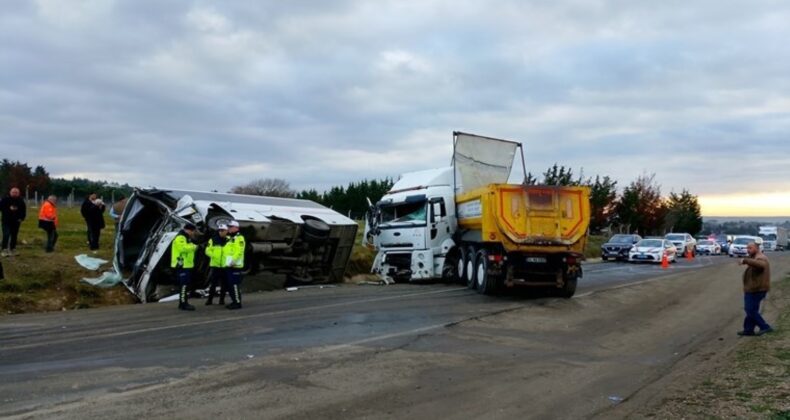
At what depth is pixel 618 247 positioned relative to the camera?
38156 millimetres

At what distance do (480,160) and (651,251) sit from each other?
18.5 metres

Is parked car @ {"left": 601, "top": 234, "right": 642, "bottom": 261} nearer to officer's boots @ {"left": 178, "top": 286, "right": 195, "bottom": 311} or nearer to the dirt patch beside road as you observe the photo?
the dirt patch beside road

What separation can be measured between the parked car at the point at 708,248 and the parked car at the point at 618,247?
1822 centimetres

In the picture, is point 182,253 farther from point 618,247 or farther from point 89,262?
point 618,247

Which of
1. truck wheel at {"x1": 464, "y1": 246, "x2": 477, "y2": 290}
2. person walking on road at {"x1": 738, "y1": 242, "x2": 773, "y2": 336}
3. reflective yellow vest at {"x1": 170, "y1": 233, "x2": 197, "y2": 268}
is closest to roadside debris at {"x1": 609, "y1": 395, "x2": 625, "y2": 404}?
person walking on road at {"x1": 738, "y1": 242, "x2": 773, "y2": 336}

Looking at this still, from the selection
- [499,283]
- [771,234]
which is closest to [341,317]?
[499,283]

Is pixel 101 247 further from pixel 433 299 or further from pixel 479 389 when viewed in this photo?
pixel 479 389

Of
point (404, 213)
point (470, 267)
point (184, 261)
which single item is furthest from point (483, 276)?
point (184, 261)

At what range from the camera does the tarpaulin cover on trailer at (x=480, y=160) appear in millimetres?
19797

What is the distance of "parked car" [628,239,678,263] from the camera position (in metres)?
34.9

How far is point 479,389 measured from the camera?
7.36 m

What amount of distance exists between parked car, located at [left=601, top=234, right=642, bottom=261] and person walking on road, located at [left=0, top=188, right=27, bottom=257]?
2978 centimetres

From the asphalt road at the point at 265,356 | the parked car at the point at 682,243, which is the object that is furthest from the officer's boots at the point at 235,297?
the parked car at the point at 682,243

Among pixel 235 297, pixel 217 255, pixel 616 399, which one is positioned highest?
pixel 217 255
